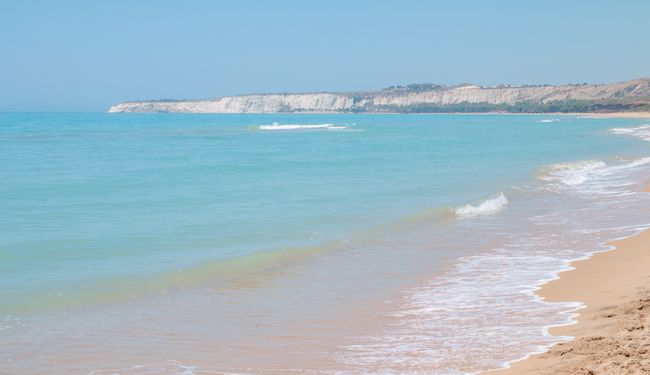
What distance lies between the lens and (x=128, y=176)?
25.4 meters

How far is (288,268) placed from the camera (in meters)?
11.3

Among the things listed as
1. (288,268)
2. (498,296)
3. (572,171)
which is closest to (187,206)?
(288,268)

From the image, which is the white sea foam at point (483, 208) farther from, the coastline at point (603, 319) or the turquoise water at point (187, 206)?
the coastline at point (603, 319)

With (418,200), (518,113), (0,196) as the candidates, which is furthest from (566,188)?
(518,113)

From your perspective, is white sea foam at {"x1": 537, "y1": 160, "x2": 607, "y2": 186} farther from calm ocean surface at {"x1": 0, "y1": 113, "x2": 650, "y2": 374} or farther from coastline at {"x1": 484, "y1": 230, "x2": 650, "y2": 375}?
coastline at {"x1": 484, "y1": 230, "x2": 650, "y2": 375}

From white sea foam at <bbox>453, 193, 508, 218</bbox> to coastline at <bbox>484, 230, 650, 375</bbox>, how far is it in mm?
5481

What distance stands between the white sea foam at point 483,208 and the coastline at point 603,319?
5.48m

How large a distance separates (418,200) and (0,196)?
10.5 meters

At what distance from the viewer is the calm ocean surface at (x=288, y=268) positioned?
7199 mm

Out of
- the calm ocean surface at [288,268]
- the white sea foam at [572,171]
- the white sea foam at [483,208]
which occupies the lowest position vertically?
the white sea foam at [572,171]

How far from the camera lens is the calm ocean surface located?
23.6 ft

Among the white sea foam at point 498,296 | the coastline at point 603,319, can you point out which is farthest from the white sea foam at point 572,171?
the coastline at point 603,319

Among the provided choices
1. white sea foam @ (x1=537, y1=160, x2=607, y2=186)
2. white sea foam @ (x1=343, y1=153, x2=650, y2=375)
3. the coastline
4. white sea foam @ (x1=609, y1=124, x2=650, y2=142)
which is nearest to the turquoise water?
white sea foam @ (x1=537, y1=160, x2=607, y2=186)

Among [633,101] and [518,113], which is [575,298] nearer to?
[633,101]
